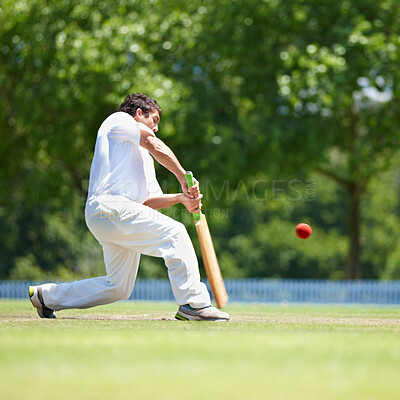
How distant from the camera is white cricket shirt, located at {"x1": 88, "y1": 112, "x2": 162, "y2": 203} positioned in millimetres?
7219

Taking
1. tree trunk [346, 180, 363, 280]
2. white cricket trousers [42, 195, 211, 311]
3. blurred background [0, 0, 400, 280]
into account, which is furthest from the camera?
tree trunk [346, 180, 363, 280]

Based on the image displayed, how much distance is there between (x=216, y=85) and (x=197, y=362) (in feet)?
51.4

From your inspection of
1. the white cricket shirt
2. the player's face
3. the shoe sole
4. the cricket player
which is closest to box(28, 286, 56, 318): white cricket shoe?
the cricket player

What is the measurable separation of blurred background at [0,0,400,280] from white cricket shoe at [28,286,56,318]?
385 inches

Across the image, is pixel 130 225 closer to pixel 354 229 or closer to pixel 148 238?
pixel 148 238

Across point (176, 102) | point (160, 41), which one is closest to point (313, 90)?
point (176, 102)

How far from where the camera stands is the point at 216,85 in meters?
19.5

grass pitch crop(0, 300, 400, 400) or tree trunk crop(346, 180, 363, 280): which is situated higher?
tree trunk crop(346, 180, 363, 280)

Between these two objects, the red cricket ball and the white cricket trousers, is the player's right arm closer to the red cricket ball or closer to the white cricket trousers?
the white cricket trousers

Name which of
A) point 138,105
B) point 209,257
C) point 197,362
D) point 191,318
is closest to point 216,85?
point 138,105

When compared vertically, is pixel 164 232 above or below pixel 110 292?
above

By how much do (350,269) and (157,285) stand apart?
5291mm

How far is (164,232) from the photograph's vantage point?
282 inches

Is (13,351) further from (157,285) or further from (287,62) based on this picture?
(157,285)
